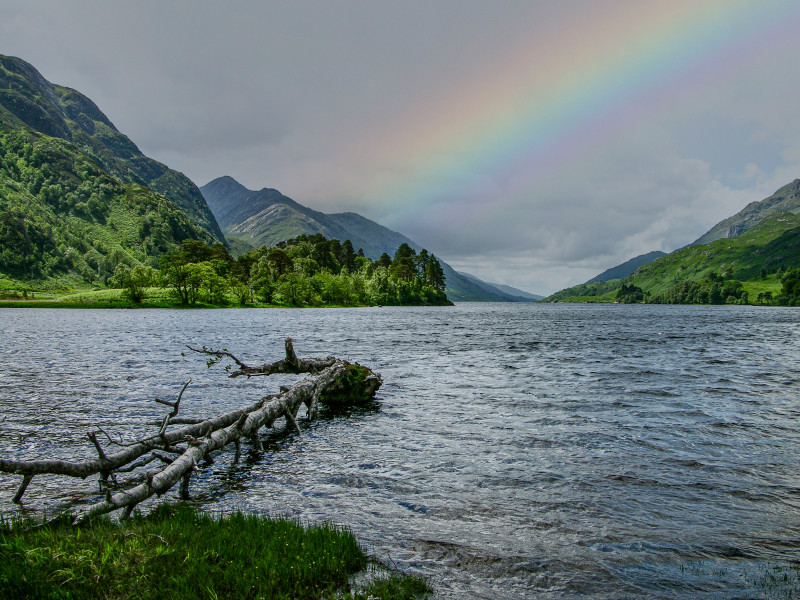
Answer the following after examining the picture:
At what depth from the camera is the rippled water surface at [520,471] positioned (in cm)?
883

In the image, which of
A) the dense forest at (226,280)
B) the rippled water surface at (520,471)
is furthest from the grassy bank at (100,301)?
the rippled water surface at (520,471)

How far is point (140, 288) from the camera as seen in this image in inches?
5969

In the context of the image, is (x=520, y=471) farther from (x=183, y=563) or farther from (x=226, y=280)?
(x=226, y=280)

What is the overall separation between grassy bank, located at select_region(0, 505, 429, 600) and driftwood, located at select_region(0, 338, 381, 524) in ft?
2.98

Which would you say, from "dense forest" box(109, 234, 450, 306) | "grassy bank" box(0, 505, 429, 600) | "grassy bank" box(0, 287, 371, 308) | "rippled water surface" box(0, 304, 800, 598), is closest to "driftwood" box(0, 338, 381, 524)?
"grassy bank" box(0, 505, 429, 600)

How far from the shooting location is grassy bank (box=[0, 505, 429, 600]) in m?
6.80

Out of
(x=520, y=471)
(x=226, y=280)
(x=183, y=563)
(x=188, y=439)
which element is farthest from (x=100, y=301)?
(x=183, y=563)

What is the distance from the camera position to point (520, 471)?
559 inches

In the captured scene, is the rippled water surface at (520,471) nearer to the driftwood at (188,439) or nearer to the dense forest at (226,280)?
the driftwood at (188,439)

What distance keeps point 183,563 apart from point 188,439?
20.0ft

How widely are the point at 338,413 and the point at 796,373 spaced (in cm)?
3677

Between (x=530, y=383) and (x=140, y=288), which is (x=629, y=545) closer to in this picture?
(x=530, y=383)

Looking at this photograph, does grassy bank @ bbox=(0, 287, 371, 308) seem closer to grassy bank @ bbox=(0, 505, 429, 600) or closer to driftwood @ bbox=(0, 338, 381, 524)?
driftwood @ bbox=(0, 338, 381, 524)

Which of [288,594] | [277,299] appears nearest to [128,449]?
[288,594]
